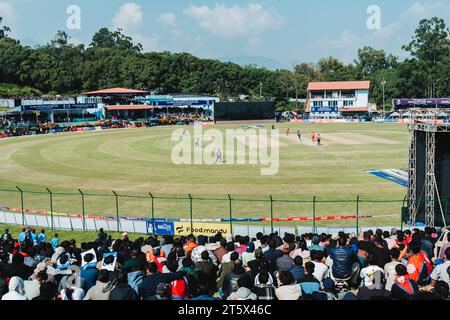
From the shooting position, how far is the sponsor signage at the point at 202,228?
22312mm

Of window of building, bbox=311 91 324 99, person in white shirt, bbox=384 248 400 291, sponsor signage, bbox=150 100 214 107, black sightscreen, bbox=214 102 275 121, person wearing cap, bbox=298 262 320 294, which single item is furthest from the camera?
window of building, bbox=311 91 324 99

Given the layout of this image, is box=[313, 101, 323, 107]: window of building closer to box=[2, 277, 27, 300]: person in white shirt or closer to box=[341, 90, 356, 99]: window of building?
box=[341, 90, 356, 99]: window of building

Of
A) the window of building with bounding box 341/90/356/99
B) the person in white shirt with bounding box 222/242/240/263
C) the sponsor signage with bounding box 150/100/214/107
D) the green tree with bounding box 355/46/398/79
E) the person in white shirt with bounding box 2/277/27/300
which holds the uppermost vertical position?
the green tree with bounding box 355/46/398/79

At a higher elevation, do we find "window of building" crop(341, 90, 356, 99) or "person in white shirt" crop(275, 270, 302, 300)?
"window of building" crop(341, 90, 356, 99)

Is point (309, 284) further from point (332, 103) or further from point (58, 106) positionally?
point (332, 103)

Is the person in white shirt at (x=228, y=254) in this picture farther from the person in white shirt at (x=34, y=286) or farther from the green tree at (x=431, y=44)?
the green tree at (x=431, y=44)

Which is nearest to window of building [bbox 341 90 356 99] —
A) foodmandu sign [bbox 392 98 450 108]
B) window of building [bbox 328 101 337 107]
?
window of building [bbox 328 101 337 107]

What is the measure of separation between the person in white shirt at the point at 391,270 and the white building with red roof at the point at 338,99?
117 meters

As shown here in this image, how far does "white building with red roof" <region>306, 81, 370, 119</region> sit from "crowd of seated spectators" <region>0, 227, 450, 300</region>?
382 ft

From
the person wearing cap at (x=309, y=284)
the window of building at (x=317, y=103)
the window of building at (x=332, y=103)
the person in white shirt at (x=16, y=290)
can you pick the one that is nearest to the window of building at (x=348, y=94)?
the window of building at (x=332, y=103)

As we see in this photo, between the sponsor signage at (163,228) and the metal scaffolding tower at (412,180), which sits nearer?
the sponsor signage at (163,228)

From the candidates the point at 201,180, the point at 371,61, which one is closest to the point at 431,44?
the point at 371,61

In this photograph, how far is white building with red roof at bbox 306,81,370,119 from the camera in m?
129
